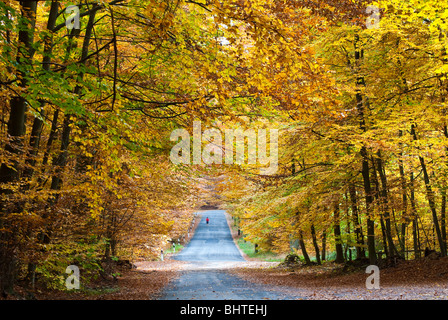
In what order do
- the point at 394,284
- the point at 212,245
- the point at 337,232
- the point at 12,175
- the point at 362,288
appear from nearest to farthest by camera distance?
the point at 12,175, the point at 362,288, the point at 394,284, the point at 337,232, the point at 212,245

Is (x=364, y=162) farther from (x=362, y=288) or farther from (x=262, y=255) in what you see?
(x=262, y=255)

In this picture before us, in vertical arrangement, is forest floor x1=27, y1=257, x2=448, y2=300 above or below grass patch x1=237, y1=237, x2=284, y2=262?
above

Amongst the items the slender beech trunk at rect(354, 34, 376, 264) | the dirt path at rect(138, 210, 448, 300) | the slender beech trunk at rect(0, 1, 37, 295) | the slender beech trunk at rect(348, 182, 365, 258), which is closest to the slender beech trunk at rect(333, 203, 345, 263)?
the slender beech trunk at rect(348, 182, 365, 258)

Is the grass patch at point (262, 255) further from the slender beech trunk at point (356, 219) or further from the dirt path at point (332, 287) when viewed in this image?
the slender beech trunk at point (356, 219)

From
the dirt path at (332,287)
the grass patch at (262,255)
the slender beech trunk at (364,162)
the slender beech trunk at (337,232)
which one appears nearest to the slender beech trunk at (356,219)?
the slender beech trunk at (364,162)

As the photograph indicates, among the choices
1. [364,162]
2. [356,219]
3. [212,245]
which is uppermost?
[364,162]

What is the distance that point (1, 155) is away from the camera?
225 inches

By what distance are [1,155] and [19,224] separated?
1.38 m

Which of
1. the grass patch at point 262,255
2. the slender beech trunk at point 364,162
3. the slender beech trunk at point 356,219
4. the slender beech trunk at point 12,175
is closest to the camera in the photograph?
the slender beech trunk at point 12,175

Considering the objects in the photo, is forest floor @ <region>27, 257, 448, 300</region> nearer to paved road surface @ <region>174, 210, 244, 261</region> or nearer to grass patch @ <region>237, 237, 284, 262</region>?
grass patch @ <region>237, 237, 284, 262</region>

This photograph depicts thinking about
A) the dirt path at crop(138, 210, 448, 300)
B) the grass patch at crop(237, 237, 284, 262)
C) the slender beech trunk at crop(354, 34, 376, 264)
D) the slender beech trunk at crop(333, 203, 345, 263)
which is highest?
the slender beech trunk at crop(354, 34, 376, 264)

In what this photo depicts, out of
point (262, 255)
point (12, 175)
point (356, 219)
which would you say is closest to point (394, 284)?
point (356, 219)

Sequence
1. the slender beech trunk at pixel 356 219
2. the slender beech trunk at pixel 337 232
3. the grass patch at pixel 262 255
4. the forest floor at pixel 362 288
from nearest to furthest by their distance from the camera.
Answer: the forest floor at pixel 362 288
the slender beech trunk at pixel 356 219
the slender beech trunk at pixel 337 232
the grass patch at pixel 262 255

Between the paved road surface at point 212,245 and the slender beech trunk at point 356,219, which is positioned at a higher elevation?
the slender beech trunk at point 356,219
